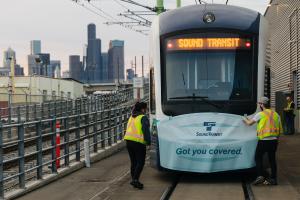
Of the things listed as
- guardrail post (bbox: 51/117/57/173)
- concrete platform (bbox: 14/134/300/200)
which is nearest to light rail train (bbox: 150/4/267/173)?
concrete platform (bbox: 14/134/300/200)

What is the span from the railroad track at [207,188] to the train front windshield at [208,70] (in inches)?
56.0

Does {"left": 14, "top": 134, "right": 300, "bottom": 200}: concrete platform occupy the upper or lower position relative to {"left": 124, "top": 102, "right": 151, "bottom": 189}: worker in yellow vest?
lower

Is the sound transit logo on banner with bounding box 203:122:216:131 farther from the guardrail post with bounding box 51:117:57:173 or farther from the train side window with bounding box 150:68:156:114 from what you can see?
the guardrail post with bounding box 51:117:57:173

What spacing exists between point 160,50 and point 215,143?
229cm

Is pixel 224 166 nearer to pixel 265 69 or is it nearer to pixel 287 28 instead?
pixel 265 69

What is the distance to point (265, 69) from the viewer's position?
12.2 meters

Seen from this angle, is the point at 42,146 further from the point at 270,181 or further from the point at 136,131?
the point at 270,181

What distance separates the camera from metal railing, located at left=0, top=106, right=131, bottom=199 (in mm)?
10602

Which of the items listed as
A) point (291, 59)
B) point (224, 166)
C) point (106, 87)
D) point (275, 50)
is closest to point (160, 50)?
point (224, 166)

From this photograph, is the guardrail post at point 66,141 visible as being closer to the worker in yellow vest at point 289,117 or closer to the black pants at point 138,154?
the black pants at point 138,154

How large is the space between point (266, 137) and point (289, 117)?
13959mm

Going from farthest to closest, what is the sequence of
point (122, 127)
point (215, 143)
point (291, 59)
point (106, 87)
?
point (106, 87)
point (291, 59)
point (122, 127)
point (215, 143)

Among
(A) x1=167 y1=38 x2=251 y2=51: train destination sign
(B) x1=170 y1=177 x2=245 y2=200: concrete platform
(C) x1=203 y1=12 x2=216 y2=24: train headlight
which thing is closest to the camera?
(B) x1=170 y1=177 x2=245 y2=200: concrete platform

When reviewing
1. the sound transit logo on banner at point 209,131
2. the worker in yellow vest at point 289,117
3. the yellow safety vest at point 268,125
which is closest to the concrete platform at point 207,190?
the sound transit logo on banner at point 209,131
